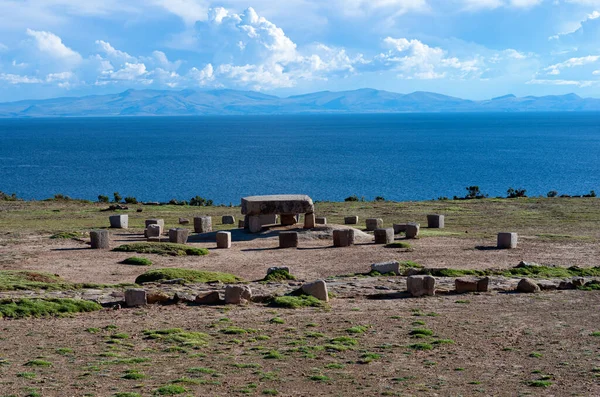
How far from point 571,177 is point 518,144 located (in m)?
82.1

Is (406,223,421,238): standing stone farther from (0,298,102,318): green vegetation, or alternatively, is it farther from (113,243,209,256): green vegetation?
(0,298,102,318): green vegetation

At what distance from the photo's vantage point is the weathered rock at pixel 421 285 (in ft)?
76.7

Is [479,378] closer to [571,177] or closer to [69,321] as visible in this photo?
[69,321]

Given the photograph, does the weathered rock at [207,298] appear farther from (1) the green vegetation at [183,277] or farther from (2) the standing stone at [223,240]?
(2) the standing stone at [223,240]

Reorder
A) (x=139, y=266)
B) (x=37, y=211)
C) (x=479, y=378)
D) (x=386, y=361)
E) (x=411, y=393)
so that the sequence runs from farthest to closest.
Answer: (x=37, y=211) → (x=139, y=266) → (x=386, y=361) → (x=479, y=378) → (x=411, y=393)

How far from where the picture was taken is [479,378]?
49.4ft

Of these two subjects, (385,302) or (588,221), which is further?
(588,221)

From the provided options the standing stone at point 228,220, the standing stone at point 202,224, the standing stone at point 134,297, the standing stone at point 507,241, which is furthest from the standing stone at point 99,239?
the standing stone at point 507,241

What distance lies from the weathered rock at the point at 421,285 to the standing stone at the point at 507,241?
35.5ft

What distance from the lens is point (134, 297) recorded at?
70.3ft

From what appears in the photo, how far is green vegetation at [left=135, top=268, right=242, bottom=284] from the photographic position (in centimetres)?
2477

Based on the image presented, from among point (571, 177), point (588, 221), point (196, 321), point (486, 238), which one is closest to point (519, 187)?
point (571, 177)

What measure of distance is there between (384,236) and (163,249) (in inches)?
384

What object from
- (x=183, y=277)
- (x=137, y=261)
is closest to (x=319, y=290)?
(x=183, y=277)
